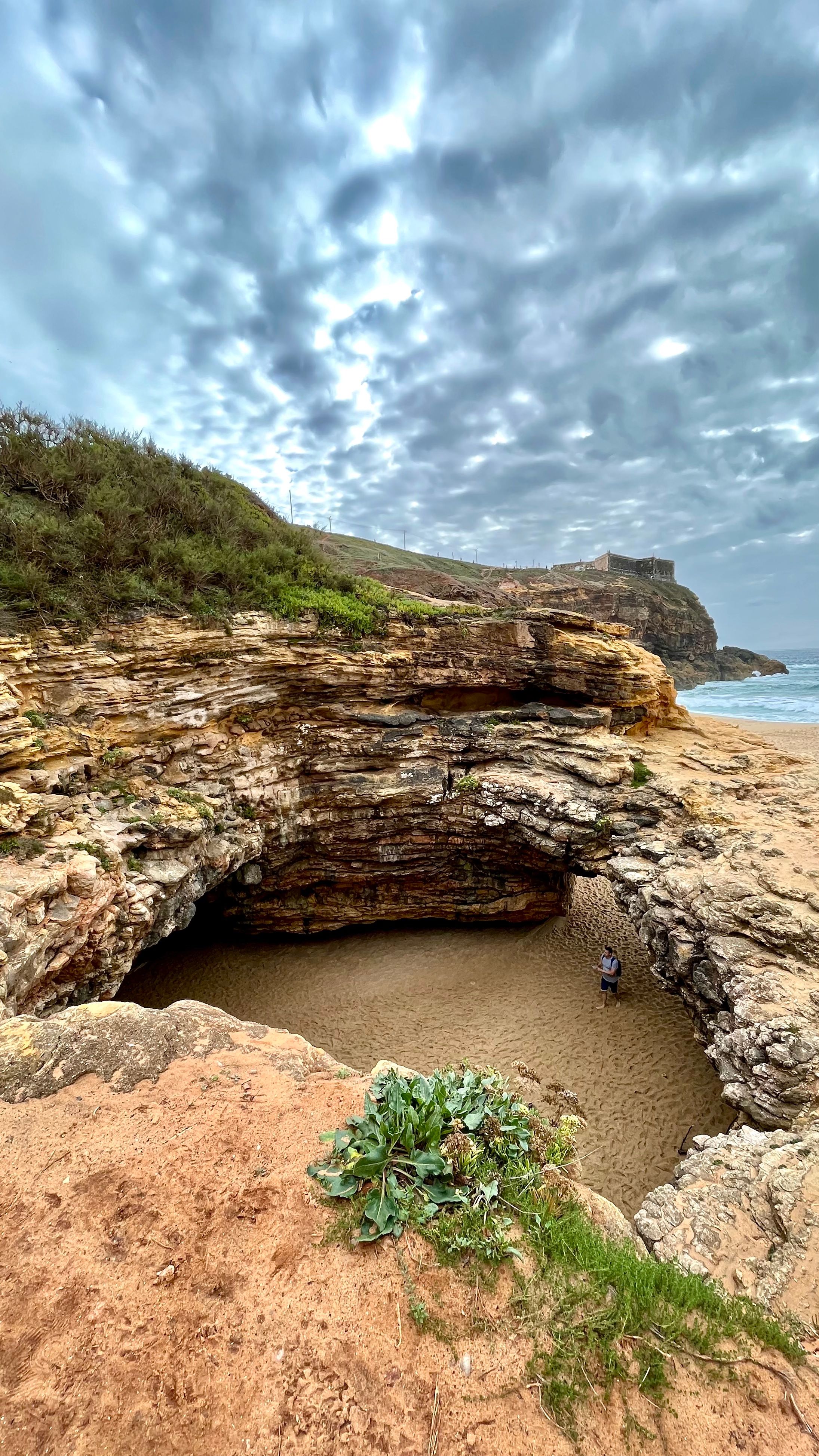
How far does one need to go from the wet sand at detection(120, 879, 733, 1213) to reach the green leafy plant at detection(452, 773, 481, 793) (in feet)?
13.0

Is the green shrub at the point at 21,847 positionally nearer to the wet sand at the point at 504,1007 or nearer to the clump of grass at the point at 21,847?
the clump of grass at the point at 21,847

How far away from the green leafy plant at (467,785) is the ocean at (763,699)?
20603 mm

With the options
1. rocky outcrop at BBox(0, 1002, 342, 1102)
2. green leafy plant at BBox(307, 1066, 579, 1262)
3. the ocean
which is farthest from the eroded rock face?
green leafy plant at BBox(307, 1066, 579, 1262)

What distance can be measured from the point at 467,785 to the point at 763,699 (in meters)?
42.8

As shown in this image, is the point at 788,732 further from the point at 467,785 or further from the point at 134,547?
the point at 134,547

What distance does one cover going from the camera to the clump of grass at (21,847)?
6012 millimetres

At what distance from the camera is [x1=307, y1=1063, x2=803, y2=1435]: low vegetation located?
2.15 m

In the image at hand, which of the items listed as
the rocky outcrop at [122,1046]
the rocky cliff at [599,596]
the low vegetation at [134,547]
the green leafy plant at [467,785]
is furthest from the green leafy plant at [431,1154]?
the rocky cliff at [599,596]

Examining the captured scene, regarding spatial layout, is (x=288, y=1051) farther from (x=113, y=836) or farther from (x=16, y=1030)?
(x=113, y=836)

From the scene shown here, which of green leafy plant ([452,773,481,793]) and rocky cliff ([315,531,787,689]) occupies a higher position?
rocky cliff ([315,531,787,689])

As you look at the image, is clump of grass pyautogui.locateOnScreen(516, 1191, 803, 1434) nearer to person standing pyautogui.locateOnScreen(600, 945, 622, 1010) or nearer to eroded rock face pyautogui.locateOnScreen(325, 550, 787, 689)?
person standing pyautogui.locateOnScreen(600, 945, 622, 1010)

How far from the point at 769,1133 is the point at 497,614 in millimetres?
9871

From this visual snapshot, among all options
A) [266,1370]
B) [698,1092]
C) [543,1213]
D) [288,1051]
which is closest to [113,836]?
[288,1051]

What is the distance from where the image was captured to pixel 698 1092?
777 cm
